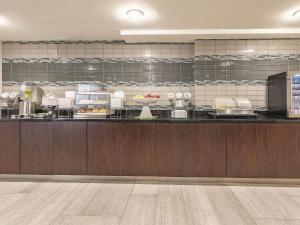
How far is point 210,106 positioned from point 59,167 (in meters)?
2.38

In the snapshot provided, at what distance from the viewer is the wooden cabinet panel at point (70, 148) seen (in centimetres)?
331

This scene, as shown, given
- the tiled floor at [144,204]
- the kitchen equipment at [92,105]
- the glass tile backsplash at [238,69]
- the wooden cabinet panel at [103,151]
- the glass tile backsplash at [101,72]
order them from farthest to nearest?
the glass tile backsplash at [101,72], the glass tile backsplash at [238,69], the kitchen equipment at [92,105], the wooden cabinet panel at [103,151], the tiled floor at [144,204]

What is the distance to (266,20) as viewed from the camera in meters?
3.38

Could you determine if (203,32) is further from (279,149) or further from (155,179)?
(155,179)

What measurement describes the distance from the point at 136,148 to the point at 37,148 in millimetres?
1256

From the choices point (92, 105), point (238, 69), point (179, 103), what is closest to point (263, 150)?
point (179, 103)

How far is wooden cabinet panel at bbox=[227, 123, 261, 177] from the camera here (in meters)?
3.18

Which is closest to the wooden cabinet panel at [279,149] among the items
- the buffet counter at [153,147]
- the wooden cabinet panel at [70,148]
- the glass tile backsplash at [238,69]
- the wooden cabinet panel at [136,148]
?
the buffet counter at [153,147]

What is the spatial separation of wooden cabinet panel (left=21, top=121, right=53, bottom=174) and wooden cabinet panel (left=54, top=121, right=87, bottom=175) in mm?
90

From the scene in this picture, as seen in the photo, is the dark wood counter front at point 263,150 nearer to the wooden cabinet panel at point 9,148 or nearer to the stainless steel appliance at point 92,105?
the stainless steel appliance at point 92,105

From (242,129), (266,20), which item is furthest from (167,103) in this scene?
(266,20)

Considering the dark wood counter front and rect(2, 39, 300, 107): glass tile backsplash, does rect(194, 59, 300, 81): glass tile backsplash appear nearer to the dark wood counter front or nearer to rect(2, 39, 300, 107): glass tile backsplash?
rect(2, 39, 300, 107): glass tile backsplash

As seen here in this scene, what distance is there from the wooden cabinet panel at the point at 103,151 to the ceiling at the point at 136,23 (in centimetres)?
136

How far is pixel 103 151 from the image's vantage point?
330cm
